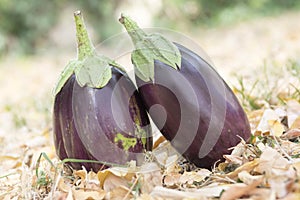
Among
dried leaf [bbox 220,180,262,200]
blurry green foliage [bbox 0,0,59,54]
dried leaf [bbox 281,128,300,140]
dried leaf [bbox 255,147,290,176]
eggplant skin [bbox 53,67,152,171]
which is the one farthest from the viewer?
blurry green foliage [bbox 0,0,59,54]

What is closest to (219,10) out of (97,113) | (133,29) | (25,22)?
(25,22)

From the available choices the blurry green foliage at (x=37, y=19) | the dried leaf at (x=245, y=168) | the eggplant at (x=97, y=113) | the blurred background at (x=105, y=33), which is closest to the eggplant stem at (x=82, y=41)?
the eggplant at (x=97, y=113)

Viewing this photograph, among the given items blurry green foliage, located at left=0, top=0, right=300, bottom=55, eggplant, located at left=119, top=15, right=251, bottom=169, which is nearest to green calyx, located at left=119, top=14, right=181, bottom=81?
eggplant, located at left=119, top=15, right=251, bottom=169

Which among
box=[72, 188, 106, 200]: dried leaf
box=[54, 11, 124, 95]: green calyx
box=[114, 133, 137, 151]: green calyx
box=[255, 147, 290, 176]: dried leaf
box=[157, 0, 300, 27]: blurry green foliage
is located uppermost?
box=[157, 0, 300, 27]: blurry green foliage

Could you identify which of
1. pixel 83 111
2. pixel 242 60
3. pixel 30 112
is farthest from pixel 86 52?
pixel 242 60

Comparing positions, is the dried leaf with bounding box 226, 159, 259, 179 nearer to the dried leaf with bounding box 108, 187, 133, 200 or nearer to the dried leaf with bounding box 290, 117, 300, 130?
the dried leaf with bounding box 108, 187, 133, 200

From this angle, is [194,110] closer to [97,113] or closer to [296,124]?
[97,113]

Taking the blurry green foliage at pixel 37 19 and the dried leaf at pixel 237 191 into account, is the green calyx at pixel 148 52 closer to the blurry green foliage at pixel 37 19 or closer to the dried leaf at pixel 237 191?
the dried leaf at pixel 237 191

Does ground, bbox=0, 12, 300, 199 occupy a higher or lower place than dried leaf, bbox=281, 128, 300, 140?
higher
